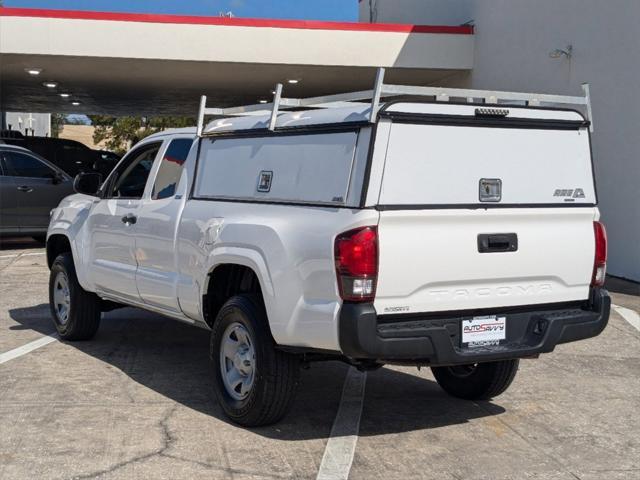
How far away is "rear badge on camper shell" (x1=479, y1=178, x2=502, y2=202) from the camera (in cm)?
549

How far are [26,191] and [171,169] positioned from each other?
378 inches

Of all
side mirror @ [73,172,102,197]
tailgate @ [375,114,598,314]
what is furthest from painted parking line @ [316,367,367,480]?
side mirror @ [73,172,102,197]

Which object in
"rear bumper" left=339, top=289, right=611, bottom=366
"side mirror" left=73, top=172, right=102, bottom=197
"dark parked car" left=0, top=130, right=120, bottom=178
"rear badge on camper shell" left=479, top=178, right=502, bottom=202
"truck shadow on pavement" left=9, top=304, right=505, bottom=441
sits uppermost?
"rear badge on camper shell" left=479, top=178, right=502, bottom=202

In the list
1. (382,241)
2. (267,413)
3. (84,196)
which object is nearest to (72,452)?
(267,413)

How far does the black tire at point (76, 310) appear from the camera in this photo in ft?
27.2

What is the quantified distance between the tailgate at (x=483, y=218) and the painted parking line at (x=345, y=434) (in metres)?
0.93

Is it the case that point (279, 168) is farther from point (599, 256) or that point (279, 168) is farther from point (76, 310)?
point (76, 310)

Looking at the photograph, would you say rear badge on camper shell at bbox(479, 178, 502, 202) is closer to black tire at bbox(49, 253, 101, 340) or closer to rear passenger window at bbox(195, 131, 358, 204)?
rear passenger window at bbox(195, 131, 358, 204)

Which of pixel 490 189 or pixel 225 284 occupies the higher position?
pixel 490 189

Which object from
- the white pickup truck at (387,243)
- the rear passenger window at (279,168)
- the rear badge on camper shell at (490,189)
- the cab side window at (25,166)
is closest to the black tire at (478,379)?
the white pickup truck at (387,243)

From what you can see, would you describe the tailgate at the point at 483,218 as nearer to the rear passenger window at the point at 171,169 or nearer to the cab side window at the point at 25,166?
the rear passenger window at the point at 171,169

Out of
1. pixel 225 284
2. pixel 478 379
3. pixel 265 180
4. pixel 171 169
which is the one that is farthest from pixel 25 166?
pixel 478 379

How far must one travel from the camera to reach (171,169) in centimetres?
709

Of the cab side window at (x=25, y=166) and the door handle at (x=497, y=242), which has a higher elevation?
the door handle at (x=497, y=242)
